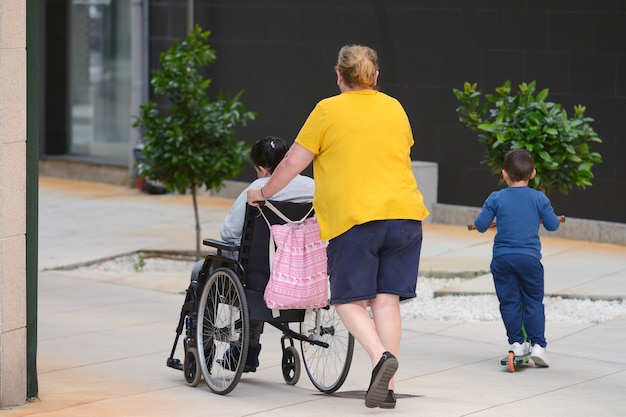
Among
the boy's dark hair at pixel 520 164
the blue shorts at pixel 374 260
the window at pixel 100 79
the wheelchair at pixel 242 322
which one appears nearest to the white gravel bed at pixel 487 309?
the boy's dark hair at pixel 520 164

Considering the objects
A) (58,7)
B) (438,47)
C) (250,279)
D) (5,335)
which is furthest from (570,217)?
(58,7)

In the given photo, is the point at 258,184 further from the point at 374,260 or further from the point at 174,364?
the point at 174,364

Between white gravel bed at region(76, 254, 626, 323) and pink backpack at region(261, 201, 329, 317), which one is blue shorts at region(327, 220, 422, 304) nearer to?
pink backpack at region(261, 201, 329, 317)

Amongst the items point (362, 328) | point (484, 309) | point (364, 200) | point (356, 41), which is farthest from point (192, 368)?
point (356, 41)

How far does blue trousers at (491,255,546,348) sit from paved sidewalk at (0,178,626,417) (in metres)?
0.23

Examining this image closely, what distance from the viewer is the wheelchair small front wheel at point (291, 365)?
24.0 ft

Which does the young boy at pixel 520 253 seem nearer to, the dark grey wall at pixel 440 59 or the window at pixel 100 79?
the dark grey wall at pixel 440 59

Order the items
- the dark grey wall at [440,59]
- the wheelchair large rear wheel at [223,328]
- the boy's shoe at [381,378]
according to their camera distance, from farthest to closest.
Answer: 1. the dark grey wall at [440,59]
2. the wheelchair large rear wheel at [223,328]
3. the boy's shoe at [381,378]

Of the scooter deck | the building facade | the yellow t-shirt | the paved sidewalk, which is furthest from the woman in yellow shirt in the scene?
the building facade

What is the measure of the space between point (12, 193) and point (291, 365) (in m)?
1.90

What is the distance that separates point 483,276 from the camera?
10898 millimetres

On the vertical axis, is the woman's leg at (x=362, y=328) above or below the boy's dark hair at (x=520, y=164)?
below

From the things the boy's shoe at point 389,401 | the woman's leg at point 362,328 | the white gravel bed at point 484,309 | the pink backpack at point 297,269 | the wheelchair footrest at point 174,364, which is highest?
the pink backpack at point 297,269

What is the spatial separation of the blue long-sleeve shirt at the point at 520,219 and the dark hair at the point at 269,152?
1366mm
